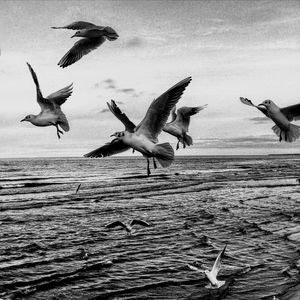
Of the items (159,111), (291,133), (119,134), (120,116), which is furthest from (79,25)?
(291,133)

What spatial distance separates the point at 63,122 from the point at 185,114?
18.4 ft

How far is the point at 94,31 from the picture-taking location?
12.3 meters

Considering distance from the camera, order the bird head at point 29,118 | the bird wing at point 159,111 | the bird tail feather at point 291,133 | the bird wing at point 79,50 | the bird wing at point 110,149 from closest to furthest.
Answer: the bird wing at point 159,111
the bird tail feather at point 291,133
the bird wing at point 110,149
the bird wing at point 79,50
the bird head at point 29,118

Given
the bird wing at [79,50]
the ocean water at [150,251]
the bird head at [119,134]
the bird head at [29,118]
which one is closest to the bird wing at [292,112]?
the ocean water at [150,251]

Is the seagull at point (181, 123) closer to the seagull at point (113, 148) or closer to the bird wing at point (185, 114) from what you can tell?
the bird wing at point (185, 114)

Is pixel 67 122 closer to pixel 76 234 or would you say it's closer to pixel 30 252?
pixel 76 234

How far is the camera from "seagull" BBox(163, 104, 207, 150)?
1853cm

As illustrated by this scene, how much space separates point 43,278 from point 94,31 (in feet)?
20.8

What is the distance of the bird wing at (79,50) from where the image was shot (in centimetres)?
1427

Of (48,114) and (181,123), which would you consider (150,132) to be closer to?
(48,114)

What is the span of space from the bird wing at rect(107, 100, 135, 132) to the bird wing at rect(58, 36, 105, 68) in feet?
10.0

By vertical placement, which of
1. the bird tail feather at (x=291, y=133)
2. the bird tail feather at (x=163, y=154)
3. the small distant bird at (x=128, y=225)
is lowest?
the small distant bird at (x=128, y=225)

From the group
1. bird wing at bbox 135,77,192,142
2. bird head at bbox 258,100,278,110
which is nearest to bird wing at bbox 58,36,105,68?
bird wing at bbox 135,77,192,142

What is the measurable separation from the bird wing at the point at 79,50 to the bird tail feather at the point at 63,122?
1858 millimetres
